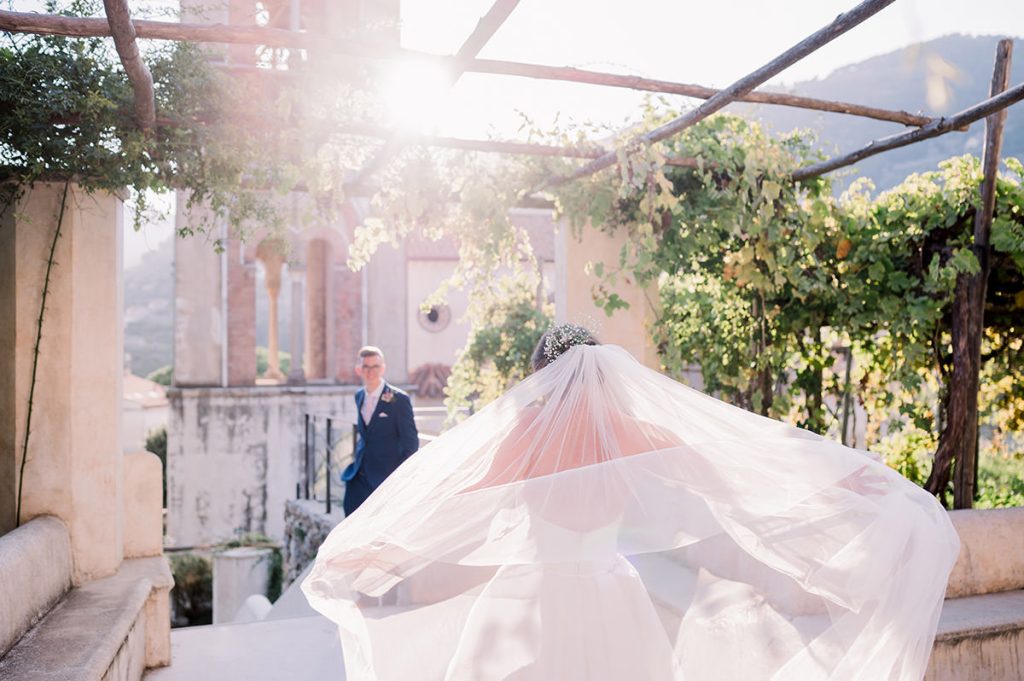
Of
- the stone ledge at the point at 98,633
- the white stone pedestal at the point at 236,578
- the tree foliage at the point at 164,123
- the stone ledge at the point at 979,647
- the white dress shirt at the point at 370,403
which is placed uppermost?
the tree foliage at the point at 164,123

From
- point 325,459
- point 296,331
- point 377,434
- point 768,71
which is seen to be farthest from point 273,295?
point 768,71

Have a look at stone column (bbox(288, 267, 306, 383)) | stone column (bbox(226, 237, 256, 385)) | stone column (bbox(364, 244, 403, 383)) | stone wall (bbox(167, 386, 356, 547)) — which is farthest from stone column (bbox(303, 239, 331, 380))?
stone wall (bbox(167, 386, 356, 547))

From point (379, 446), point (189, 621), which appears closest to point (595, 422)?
point (379, 446)

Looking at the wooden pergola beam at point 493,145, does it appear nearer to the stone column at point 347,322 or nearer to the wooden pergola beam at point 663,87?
the wooden pergola beam at point 663,87

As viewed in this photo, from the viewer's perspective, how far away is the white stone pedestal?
11430 millimetres

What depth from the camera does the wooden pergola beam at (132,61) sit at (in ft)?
10.0

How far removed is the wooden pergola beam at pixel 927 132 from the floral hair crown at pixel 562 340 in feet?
6.76

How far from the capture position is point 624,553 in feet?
9.39

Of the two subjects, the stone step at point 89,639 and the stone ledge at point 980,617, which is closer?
the stone step at point 89,639

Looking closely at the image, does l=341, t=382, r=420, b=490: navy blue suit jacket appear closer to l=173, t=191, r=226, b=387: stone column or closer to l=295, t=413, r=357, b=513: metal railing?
l=295, t=413, r=357, b=513: metal railing

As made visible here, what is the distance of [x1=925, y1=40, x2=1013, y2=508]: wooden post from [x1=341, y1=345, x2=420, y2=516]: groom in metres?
3.47

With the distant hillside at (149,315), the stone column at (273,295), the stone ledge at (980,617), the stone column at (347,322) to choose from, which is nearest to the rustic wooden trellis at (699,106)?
the stone ledge at (980,617)

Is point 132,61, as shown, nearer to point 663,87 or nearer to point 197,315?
point 663,87

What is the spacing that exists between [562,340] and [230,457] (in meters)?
15.6
